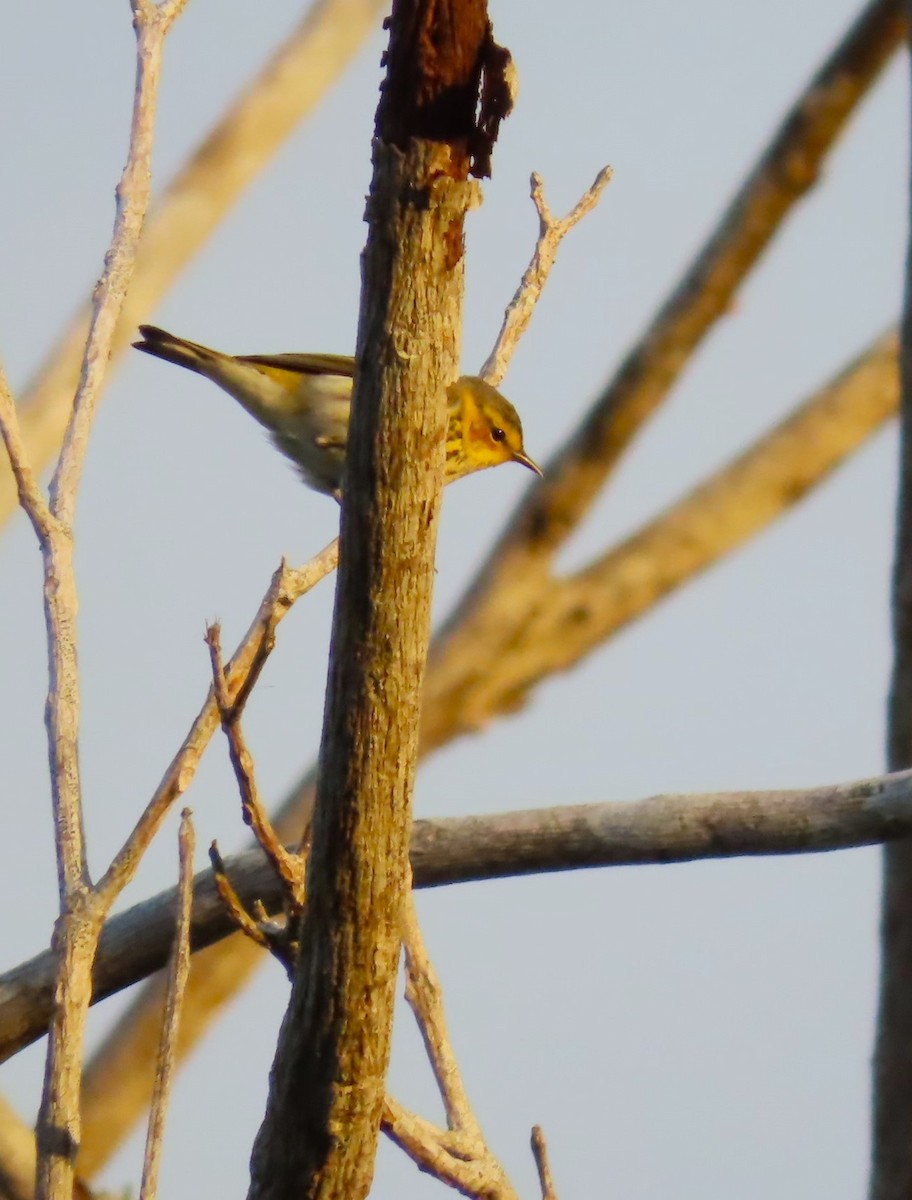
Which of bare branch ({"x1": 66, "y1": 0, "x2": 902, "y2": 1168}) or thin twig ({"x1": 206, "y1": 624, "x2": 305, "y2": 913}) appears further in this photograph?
bare branch ({"x1": 66, "y1": 0, "x2": 902, "y2": 1168})

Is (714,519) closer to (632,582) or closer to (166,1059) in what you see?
(632,582)

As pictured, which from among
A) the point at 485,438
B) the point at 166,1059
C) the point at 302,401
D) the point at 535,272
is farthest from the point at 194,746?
the point at 485,438

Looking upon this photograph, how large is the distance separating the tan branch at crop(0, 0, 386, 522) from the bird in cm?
117

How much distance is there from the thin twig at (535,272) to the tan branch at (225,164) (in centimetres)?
378

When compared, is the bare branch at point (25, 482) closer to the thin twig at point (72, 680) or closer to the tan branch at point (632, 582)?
the thin twig at point (72, 680)

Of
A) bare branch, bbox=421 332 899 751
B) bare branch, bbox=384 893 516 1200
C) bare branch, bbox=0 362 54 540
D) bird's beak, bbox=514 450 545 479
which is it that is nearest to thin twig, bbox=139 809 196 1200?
bare branch, bbox=384 893 516 1200

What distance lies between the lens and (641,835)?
2928 millimetres

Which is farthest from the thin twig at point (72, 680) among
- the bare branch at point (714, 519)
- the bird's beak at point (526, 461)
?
the bare branch at point (714, 519)

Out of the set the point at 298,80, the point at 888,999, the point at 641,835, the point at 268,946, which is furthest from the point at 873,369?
the point at 268,946

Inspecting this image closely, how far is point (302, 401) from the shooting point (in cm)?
664

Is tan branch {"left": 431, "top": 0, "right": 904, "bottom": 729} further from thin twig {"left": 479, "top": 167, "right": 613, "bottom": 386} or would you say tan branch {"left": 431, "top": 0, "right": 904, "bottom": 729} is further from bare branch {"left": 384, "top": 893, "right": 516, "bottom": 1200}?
bare branch {"left": 384, "top": 893, "right": 516, "bottom": 1200}

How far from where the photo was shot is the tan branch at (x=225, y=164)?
7.86m

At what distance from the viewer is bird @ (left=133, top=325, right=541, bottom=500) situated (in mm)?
6473

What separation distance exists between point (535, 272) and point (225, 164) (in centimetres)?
517
